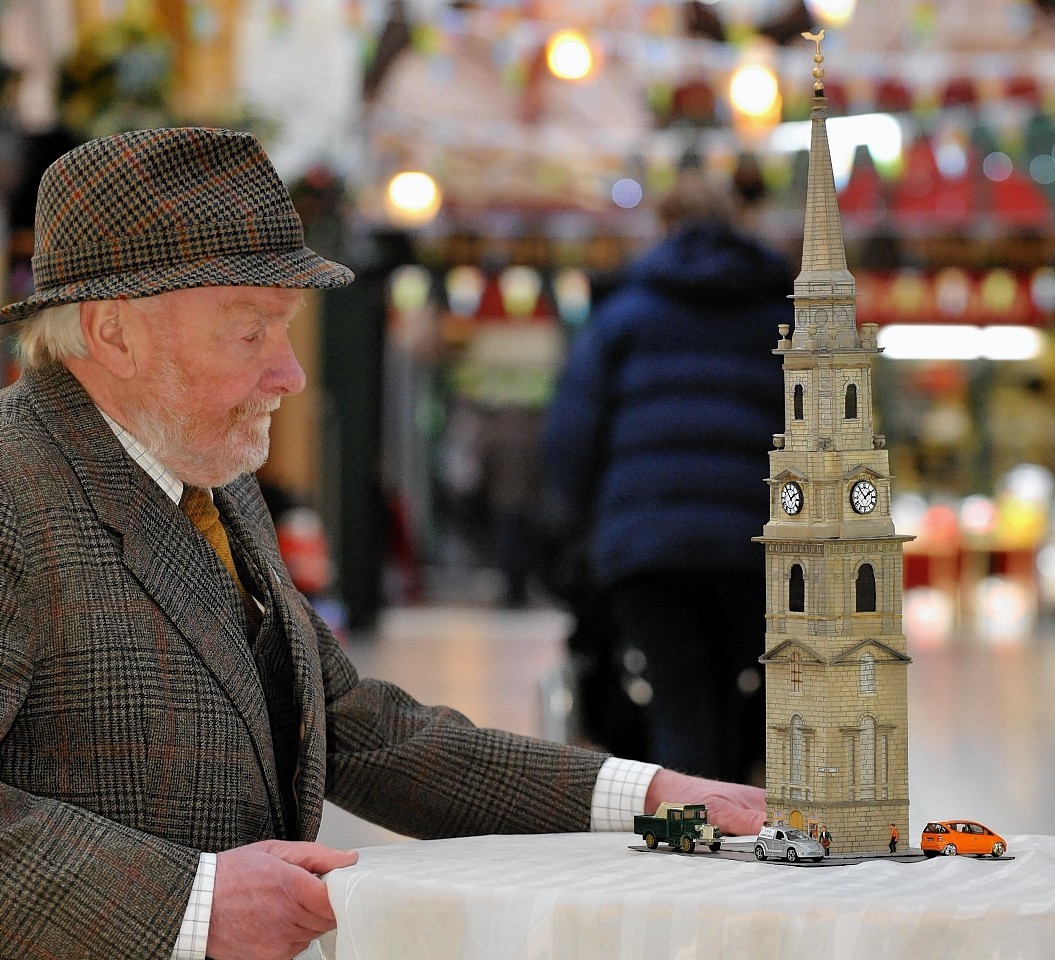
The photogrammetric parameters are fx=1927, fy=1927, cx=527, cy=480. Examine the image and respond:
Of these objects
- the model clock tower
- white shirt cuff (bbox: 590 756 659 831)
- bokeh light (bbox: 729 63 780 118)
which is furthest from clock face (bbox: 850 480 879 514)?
bokeh light (bbox: 729 63 780 118)

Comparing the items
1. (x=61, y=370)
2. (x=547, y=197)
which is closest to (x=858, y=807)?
(x=61, y=370)

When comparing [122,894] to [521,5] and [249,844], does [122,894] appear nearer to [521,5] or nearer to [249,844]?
[249,844]

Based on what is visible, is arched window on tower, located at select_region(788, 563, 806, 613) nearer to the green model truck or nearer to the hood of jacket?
the green model truck

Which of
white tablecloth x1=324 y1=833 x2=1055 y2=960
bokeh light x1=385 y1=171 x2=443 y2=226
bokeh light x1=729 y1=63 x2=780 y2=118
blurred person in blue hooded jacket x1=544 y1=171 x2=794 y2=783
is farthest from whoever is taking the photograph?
bokeh light x1=385 y1=171 x2=443 y2=226

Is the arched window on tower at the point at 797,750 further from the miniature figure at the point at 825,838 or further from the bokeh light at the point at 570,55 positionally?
the bokeh light at the point at 570,55

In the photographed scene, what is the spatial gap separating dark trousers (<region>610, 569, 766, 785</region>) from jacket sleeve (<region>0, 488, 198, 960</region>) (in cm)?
249

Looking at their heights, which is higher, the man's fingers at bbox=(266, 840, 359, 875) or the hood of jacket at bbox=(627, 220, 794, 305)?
the hood of jacket at bbox=(627, 220, 794, 305)

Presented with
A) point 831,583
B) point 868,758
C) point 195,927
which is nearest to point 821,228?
point 831,583

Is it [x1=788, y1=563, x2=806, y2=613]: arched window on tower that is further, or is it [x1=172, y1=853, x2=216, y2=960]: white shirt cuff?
[x1=788, y1=563, x2=806, y2=613]: arched window on tower

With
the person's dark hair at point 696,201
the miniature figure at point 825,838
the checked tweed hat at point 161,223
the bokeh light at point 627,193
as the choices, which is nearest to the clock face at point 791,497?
the miniature figure at point 825,838

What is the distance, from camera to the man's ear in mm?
2613

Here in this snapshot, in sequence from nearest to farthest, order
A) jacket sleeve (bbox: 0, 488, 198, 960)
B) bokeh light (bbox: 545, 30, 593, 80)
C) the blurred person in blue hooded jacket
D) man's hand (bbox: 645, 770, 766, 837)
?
jacket sleeve (bbox: 0, 488, 198, 960) < man's hand (bbox: 645, 770, 766, 837) < the blurred person in blue hooded jacket < bokeh light (bbox: 545, 30, 593, 80)

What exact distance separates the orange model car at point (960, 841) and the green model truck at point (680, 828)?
0.27 meters

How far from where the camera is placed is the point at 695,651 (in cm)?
482
